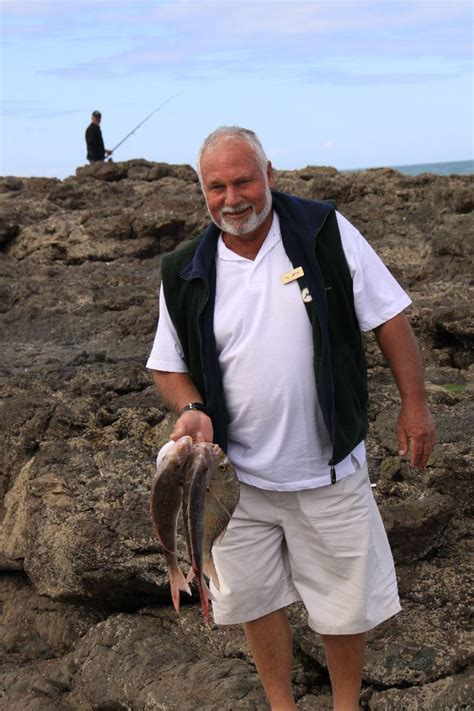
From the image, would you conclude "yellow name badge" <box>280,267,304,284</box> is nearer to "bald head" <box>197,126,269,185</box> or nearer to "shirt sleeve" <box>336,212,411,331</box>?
"shirt sleeve" <box>336,212,411,331</box>

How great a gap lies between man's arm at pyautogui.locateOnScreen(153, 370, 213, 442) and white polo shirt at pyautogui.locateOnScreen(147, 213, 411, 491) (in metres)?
0.17

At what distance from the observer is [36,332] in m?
7.80

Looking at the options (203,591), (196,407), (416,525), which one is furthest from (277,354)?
(416,525)

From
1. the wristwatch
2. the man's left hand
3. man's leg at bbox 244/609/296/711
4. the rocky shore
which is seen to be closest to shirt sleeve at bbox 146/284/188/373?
the wristwatch

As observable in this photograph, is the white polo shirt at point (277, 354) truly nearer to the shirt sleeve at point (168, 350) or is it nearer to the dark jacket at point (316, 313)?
the dark jacket at point (316, 313)

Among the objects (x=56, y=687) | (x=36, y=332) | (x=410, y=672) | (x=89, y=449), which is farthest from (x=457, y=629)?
(x=36, y=332)

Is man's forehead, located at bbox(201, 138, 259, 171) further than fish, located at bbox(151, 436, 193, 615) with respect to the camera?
Yes

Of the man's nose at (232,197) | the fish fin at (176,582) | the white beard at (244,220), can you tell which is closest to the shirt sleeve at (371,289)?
the white beard at (244,220)

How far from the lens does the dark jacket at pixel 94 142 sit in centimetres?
1734

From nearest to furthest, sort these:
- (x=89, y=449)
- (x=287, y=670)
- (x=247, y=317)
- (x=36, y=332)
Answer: (x=247, y=317)
(x=287, y=670)
(x=89, y=449)
(x=36, y=332)

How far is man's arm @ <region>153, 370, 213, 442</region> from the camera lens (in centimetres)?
351

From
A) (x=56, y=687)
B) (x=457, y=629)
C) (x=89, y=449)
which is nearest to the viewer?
(x=457, y=629)

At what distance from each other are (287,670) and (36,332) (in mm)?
4467

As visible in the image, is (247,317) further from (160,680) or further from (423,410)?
(160,680)
